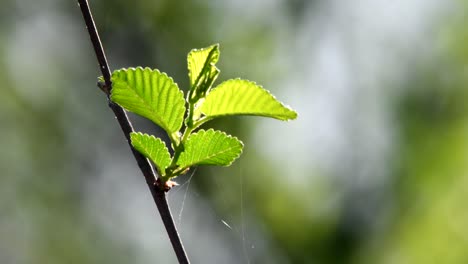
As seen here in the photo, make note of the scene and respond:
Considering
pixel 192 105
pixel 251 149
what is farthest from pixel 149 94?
pixel 251 149

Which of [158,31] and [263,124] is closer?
[263,124]

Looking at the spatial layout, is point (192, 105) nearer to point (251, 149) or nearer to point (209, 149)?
point (209, 149)

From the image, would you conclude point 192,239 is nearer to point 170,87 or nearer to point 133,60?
point 133,60

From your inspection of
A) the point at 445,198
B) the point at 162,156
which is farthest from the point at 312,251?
the point at 162,156

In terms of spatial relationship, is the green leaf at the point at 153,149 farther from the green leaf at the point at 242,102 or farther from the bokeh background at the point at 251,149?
the bokeh background at the point at 251,149

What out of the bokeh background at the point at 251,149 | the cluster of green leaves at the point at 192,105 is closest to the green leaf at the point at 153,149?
the cluster of green leaves at the point at 192,105

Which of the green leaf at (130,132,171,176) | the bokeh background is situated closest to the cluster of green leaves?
the green leaf at (130,132,171,176)

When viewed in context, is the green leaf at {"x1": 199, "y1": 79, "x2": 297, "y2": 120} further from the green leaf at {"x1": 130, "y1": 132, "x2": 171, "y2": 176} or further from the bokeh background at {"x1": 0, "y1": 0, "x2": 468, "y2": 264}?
the bokeh background at {"x1": 0, "y1": 0, "x2": 468, "y2": 264}
